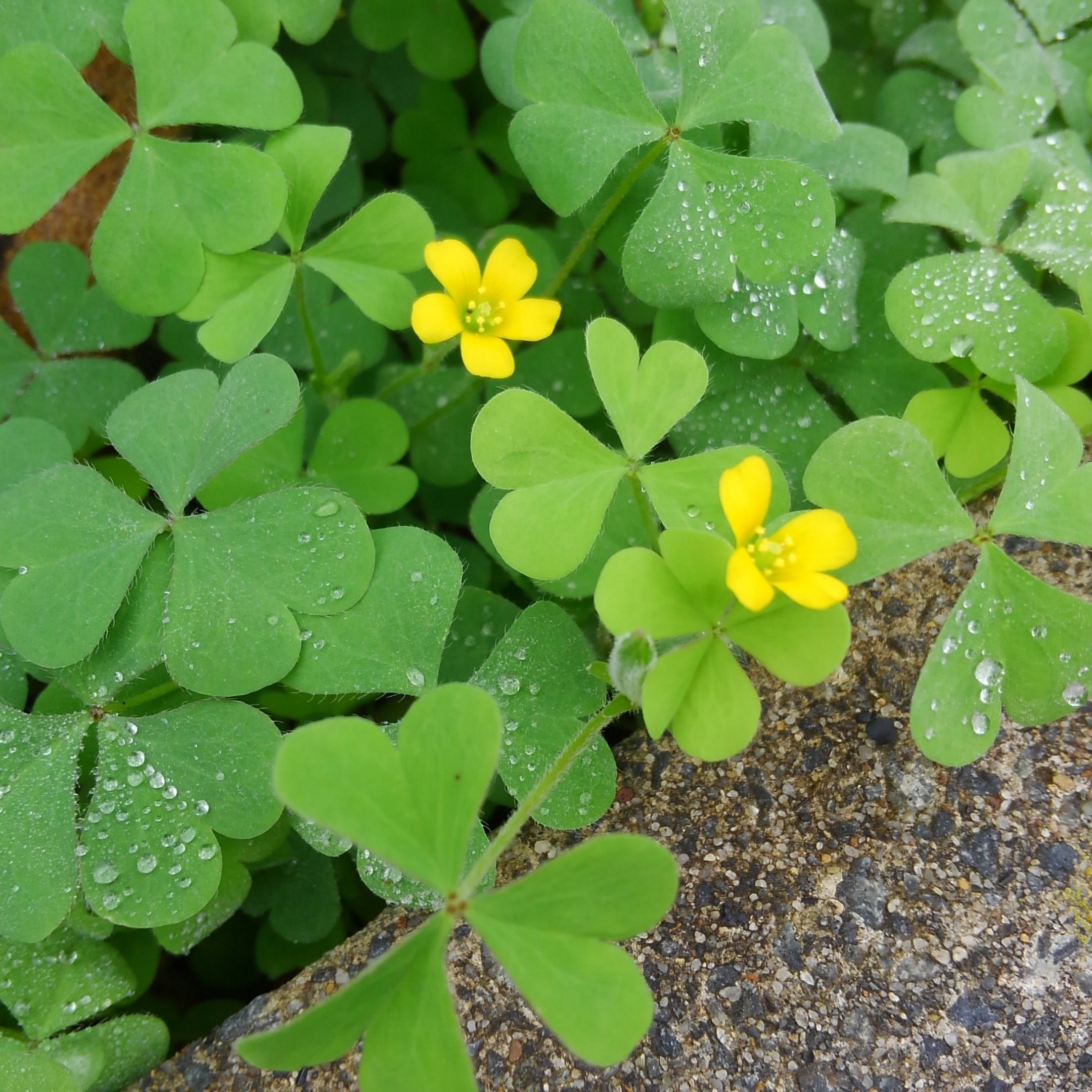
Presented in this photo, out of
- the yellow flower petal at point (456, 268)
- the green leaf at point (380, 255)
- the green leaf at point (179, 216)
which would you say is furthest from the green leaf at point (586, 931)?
the green leaf at point (179, 216)

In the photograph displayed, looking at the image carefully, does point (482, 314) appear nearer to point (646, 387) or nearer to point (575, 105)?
point (646, 387)

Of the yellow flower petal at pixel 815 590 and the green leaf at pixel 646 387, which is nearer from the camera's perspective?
the yellow flower petal at pixel 815 590

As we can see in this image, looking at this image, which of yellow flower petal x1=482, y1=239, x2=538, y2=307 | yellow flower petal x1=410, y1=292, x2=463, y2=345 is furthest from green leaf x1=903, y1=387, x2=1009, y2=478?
yellow flower petal x1=410, y1=292, x2=463, y2=345

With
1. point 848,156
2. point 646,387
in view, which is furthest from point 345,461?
point 848,156

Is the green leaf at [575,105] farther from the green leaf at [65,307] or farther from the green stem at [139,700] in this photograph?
the green stem at [139,700]

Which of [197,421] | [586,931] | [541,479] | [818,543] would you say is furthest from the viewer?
[197,421]

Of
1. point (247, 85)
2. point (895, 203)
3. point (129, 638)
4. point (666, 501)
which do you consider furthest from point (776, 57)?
point (129, 638)

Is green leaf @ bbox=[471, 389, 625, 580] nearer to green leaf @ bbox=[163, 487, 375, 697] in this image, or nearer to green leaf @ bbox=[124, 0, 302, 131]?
green leaf @ bbox=[163, 487, 375, 697]
